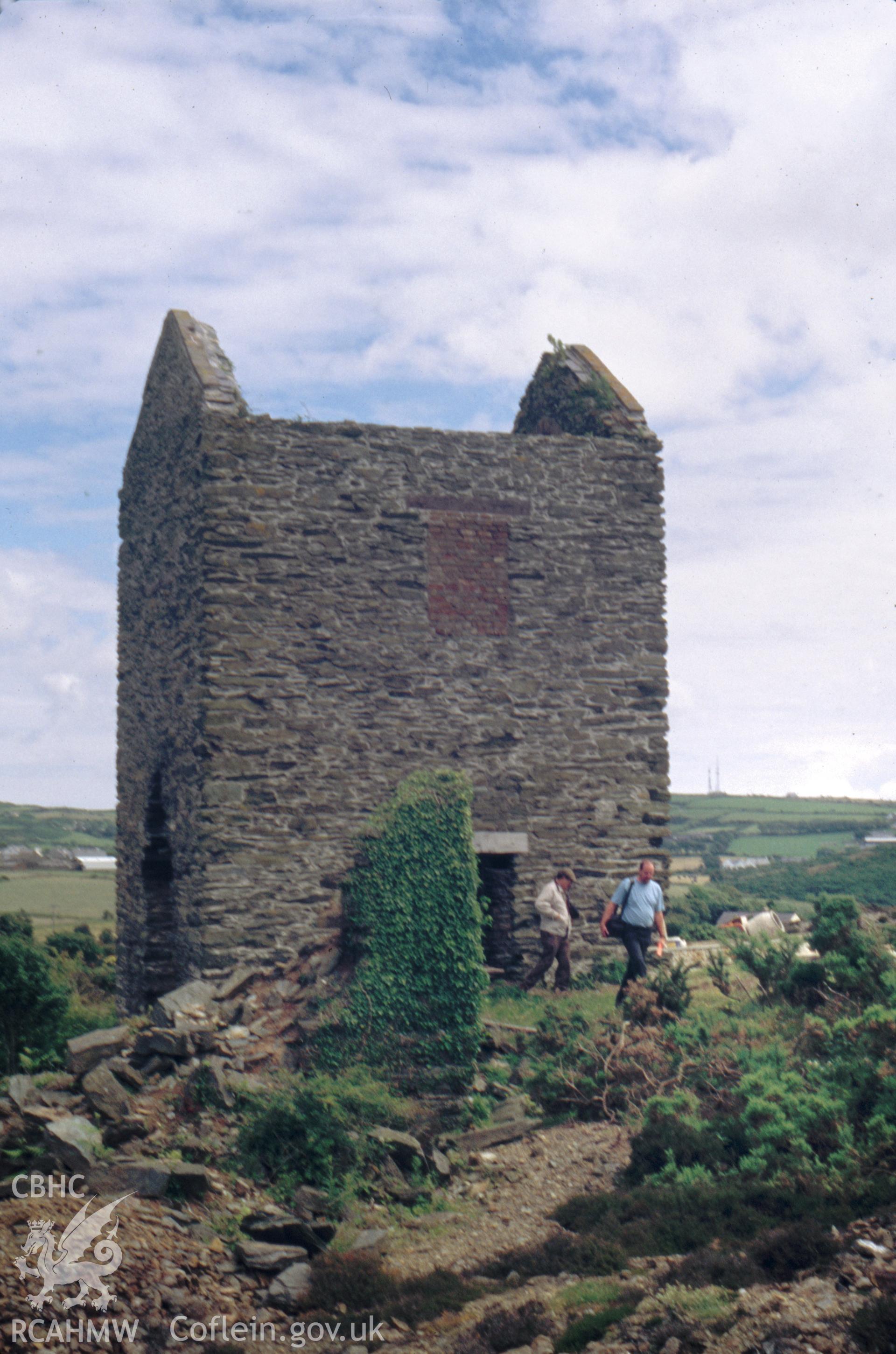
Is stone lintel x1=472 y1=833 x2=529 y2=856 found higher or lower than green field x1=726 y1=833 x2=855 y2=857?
higher

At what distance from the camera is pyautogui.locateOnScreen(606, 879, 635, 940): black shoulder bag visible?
13.9m

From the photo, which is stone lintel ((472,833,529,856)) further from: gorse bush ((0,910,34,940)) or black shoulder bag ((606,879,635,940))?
gorse bush ((0,910,34,940))

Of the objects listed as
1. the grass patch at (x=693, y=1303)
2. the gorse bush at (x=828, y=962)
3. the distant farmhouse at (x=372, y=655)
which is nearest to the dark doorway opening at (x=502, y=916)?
the distant farmhouse at (x=372, y=655)

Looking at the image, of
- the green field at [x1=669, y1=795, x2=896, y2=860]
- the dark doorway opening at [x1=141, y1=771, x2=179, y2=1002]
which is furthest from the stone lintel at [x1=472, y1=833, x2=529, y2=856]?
the green field at [x1=669, y1=795, x2=896, y2=860]

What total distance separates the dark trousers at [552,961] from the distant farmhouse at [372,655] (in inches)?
22.0

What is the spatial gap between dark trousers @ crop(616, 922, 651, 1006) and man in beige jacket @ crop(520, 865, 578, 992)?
2.59ft

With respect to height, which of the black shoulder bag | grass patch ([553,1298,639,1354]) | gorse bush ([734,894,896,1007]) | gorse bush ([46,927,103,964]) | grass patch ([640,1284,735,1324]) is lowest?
gorse bush ([46,927,103,964])

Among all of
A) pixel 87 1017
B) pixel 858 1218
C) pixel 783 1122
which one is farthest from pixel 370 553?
pixel 87 1017

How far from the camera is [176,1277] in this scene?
8.41 meters

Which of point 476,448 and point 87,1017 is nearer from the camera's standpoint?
point 476,448

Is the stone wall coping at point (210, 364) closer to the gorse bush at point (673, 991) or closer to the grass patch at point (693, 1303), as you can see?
the gorse bush at point (673, 991)

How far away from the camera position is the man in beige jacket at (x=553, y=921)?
14.4 meters

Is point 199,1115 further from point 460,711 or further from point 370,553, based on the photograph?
point 370,553

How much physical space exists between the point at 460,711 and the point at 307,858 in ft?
8.59
